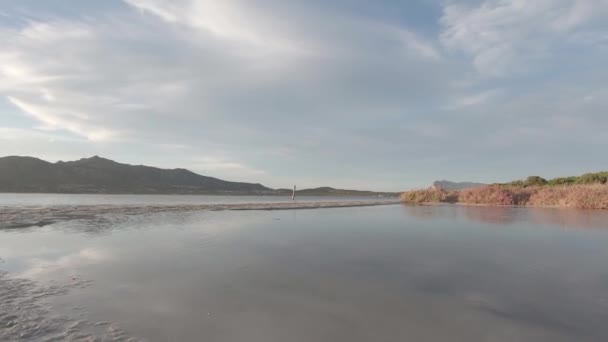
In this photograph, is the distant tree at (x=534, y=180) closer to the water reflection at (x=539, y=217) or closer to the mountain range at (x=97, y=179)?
the water reflection at (x=539, y=217)

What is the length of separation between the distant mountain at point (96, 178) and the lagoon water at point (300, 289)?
230 feet

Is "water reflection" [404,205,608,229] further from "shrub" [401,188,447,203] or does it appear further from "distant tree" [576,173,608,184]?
"distant tree" [576,173,608,184]

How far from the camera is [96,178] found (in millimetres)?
84375

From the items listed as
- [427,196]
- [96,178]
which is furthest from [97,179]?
[427,196]

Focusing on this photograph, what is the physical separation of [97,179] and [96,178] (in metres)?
0.77

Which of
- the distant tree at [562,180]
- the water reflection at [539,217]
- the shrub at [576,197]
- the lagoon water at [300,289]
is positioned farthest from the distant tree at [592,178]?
the lagoon water at [300,289]

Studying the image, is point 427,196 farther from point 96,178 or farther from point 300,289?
point 96,178

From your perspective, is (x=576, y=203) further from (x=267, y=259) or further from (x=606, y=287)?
(x=267, y=259)

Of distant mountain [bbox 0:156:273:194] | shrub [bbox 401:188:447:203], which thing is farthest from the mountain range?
shrub [bbox 401:188:447:203]

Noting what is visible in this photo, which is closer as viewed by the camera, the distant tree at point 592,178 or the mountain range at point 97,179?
the distant tree at point 592,178

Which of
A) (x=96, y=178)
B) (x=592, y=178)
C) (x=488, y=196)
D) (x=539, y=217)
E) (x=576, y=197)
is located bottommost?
(x=539, y=217)

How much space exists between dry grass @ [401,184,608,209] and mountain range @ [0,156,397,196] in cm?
5668

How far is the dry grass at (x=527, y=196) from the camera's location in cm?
2067

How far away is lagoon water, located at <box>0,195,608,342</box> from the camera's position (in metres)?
3.01
